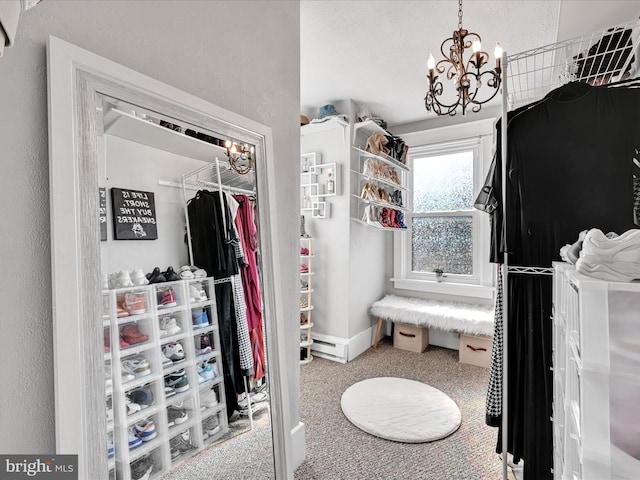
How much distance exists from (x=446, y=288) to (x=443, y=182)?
122 centimetres

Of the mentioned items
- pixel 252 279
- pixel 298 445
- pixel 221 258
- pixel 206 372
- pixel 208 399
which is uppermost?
pixel 221 258

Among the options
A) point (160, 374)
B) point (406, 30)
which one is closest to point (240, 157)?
point (160, 374)

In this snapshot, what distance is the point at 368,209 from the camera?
3.27 metres

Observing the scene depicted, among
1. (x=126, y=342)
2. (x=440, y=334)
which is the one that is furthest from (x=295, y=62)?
(x=440, y=334)

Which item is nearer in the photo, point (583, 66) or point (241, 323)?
point (241, 323)

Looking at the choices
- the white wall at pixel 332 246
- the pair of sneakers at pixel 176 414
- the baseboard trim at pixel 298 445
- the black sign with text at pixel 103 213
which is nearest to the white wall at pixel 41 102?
the black sign with text at pixel 103 213

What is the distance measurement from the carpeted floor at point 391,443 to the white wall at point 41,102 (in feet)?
4.55

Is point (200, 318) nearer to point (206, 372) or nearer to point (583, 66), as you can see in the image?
point (206, 372)

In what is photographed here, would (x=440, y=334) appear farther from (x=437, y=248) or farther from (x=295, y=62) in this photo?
(x=295, y=62)

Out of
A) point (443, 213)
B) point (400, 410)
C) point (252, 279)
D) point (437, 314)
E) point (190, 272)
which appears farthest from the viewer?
point (443, 213)

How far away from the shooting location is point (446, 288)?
11.8 ft

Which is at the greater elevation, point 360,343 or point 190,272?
point 190,272

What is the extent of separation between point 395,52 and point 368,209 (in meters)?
1.40

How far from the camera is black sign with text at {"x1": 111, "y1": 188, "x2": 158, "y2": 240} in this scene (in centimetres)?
99
